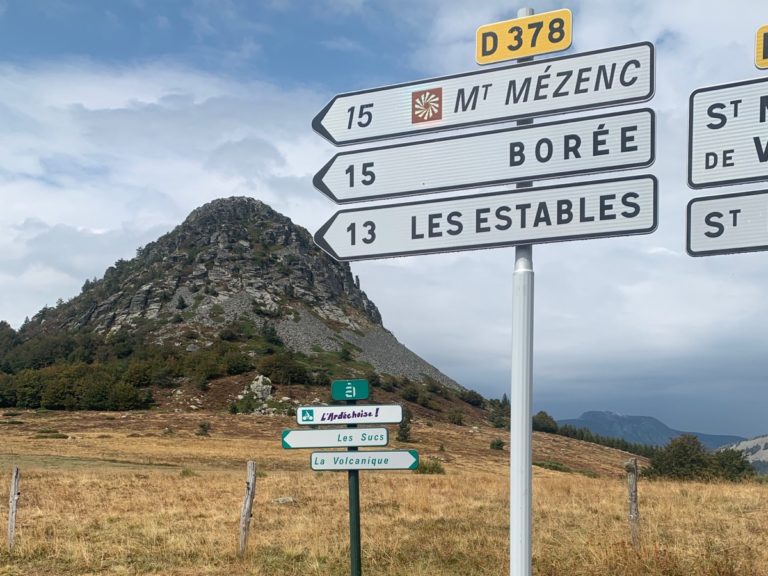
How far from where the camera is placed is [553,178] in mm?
5441

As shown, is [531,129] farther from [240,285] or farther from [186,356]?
[240,285]

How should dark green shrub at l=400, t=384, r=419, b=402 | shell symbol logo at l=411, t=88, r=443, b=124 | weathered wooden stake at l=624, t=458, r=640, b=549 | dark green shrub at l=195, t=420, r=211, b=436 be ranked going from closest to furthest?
shell symbol logo at l=411, t=88, r=443, b=124 < weathered wooden stake at l=624, t=458, r=640, b=549 < dark green shrub at l=195, t=420, r=211, b=436 < dark green shrub at l=400, t=384, r=419, b=402

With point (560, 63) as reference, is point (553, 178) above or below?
below

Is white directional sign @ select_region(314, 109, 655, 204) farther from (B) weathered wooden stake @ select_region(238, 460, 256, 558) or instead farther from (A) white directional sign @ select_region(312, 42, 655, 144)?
(B) weathered wooden stake @ select_region(238, 460, 256, 558)

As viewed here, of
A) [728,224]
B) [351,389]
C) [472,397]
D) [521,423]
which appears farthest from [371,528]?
[472,397]

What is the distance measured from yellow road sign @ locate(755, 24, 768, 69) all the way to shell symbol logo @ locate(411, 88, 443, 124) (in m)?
2.36

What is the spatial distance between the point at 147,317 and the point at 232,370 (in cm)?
4902

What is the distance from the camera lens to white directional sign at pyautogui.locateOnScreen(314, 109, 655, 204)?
5305 millimetres

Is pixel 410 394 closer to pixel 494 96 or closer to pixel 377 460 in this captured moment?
pixel 377 460

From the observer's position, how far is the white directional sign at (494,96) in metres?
5.40

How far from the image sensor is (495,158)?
565 centimetres

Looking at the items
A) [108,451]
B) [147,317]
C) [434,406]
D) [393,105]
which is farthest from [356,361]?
[393,105]

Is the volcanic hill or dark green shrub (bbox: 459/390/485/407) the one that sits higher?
the volcanic hill

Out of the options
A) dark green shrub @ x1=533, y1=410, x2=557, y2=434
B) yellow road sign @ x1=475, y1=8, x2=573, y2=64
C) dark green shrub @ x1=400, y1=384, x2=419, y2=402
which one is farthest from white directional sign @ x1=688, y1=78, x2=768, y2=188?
dark green shrub @ x1=400, y1=384, x2=419, y2=402
